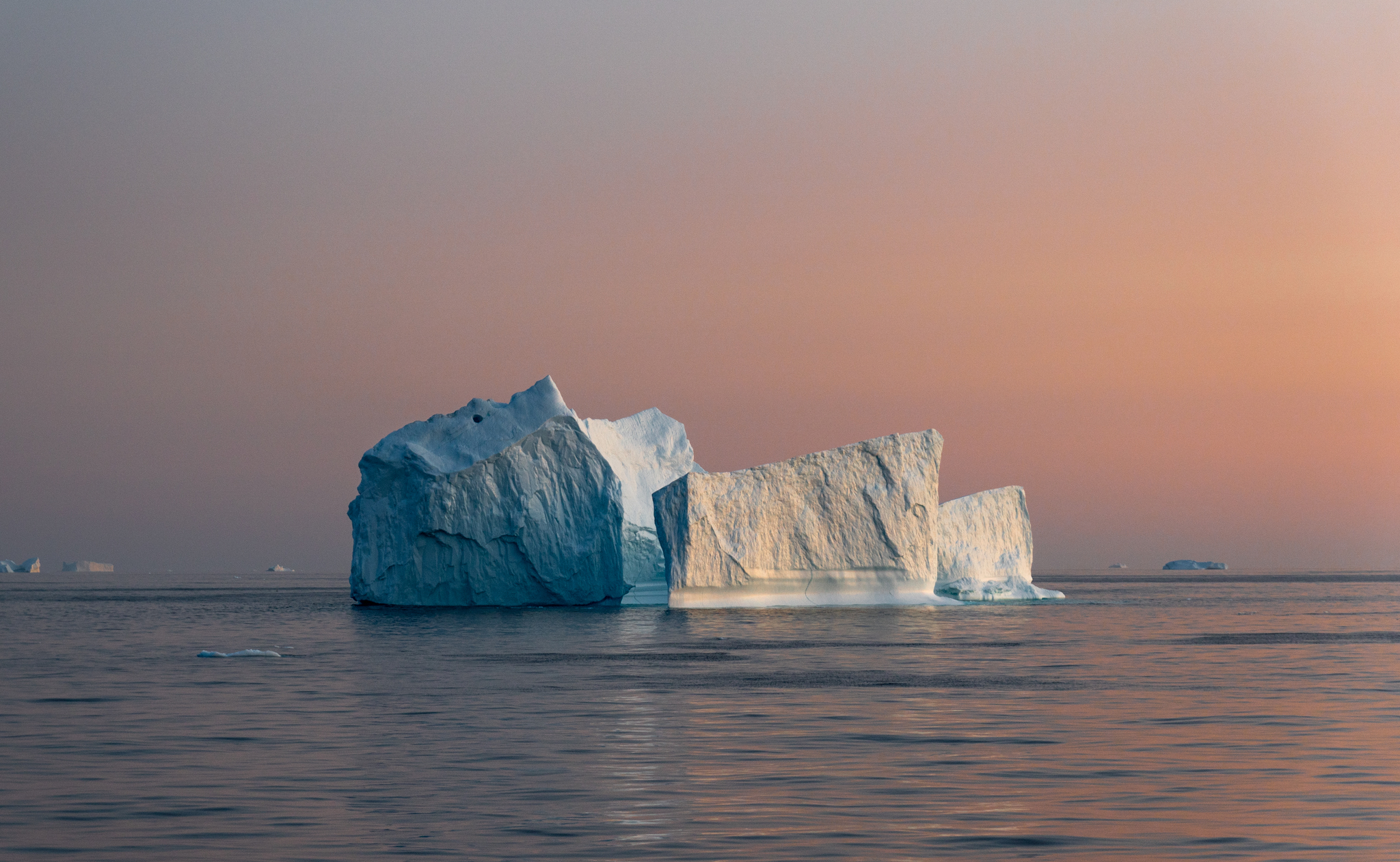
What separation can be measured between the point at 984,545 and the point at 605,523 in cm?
1384

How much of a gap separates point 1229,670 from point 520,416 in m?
27.4

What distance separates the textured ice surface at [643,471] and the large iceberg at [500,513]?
0.07 m

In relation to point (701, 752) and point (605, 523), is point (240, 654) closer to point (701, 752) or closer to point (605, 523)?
point (701, 752)

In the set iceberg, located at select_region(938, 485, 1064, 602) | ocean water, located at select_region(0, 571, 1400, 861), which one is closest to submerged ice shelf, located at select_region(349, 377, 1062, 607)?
iceberg, located at select_region(938, 485, 1064, 602)

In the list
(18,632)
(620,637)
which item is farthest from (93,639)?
(620,637)

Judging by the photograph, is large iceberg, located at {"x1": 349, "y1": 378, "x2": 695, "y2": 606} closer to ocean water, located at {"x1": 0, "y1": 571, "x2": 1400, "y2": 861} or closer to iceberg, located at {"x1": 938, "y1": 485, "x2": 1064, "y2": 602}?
iceberg, located at {"x1": 938, "y1": 485, "x2": 1064, "y2": 602}

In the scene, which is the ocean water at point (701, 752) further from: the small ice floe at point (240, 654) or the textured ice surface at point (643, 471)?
the textured ice surface at point (643, 471)

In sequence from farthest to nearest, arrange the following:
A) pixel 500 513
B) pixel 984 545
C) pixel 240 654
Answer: pixel 984 545
pixel 500 513
pixel 240 654

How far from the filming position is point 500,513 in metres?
42.4

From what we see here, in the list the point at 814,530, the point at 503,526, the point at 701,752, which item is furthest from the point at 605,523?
the point at 701,752

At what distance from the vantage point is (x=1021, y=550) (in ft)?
166

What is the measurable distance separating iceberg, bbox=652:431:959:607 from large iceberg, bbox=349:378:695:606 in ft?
10.4

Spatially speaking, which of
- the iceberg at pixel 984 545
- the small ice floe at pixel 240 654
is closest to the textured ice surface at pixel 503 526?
the iceberg at pixel 984 545

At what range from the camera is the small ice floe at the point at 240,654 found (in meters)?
24.6
